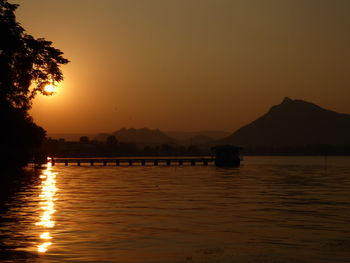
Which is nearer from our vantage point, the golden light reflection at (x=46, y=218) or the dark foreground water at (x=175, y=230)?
the dark foreground water at (x=175, y=230)

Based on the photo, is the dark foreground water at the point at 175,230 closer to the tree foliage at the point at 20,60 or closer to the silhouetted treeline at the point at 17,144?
the tree foliage at the point at 20,60

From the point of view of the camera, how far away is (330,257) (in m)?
18.4

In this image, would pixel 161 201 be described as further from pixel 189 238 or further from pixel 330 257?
pixel 330 257

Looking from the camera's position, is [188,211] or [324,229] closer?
[324,229]

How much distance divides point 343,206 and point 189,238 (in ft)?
54.5

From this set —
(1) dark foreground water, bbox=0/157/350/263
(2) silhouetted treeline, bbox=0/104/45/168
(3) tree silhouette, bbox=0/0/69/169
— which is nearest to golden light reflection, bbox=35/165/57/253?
(1) dark foreground water, bbox=0/157/350/263

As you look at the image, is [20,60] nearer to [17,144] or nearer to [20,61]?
[20,61]

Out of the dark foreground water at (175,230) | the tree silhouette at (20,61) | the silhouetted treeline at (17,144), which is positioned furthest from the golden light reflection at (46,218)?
the silhouetted treeline at (17,144)

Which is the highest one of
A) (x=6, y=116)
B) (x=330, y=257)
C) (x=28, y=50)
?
(x=28, y=50)

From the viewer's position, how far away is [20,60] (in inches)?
1802

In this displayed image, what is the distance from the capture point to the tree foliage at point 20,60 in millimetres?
43625

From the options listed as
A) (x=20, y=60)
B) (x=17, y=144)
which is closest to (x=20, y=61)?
(x=20, y=60)

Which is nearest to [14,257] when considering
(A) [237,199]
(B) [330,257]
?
(B) [330,257]

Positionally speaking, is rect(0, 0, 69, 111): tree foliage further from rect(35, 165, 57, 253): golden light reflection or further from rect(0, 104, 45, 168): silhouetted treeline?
rect(0, 104, 45, 168): silhouetted treeline
